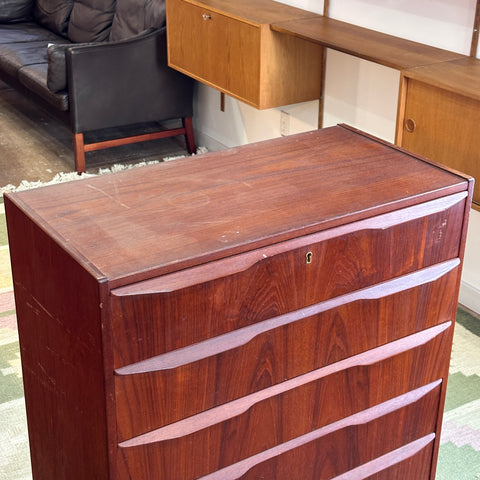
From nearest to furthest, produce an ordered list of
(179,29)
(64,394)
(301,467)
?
(64,394) → (301,467) → (179,29)

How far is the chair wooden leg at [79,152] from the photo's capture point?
15.1 feet

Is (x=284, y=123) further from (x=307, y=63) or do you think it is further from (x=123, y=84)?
(x=123, y=84)

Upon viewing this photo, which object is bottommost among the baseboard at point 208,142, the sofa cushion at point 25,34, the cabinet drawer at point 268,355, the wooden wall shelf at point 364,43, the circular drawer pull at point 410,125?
the baseboard at point 208,142

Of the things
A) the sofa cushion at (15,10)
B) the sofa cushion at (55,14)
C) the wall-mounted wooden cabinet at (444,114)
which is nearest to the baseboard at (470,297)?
the wall-mounted wooden cabinet at (444,114)

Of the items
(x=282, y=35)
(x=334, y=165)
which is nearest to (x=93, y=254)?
(x=334, y=165)

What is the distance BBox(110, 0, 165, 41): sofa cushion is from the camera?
4633 mm

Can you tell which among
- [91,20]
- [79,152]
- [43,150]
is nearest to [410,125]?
[79,152]

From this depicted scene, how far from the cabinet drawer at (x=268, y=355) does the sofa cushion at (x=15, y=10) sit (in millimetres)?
4919

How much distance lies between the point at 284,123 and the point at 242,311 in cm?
277

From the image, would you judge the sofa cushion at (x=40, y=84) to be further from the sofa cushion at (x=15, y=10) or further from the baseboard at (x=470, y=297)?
the baseboard at (x=470, y=297)

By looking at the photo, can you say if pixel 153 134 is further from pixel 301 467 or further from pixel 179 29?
pixel 301 467

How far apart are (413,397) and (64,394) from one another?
0.88 metres

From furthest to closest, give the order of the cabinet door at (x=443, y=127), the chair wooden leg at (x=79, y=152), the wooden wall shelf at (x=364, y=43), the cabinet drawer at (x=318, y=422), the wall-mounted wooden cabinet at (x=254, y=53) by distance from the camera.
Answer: the chair wooden leg at (x=79, y=152), the wall-mounted wooden cabinet at (x=254, y=53), the wooden wall shelf at (x=364, y=43), the cabinet door at (x=443, y=127), the cabinet drawer at (x=318, y=422)

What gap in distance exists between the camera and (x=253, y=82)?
3.80m
